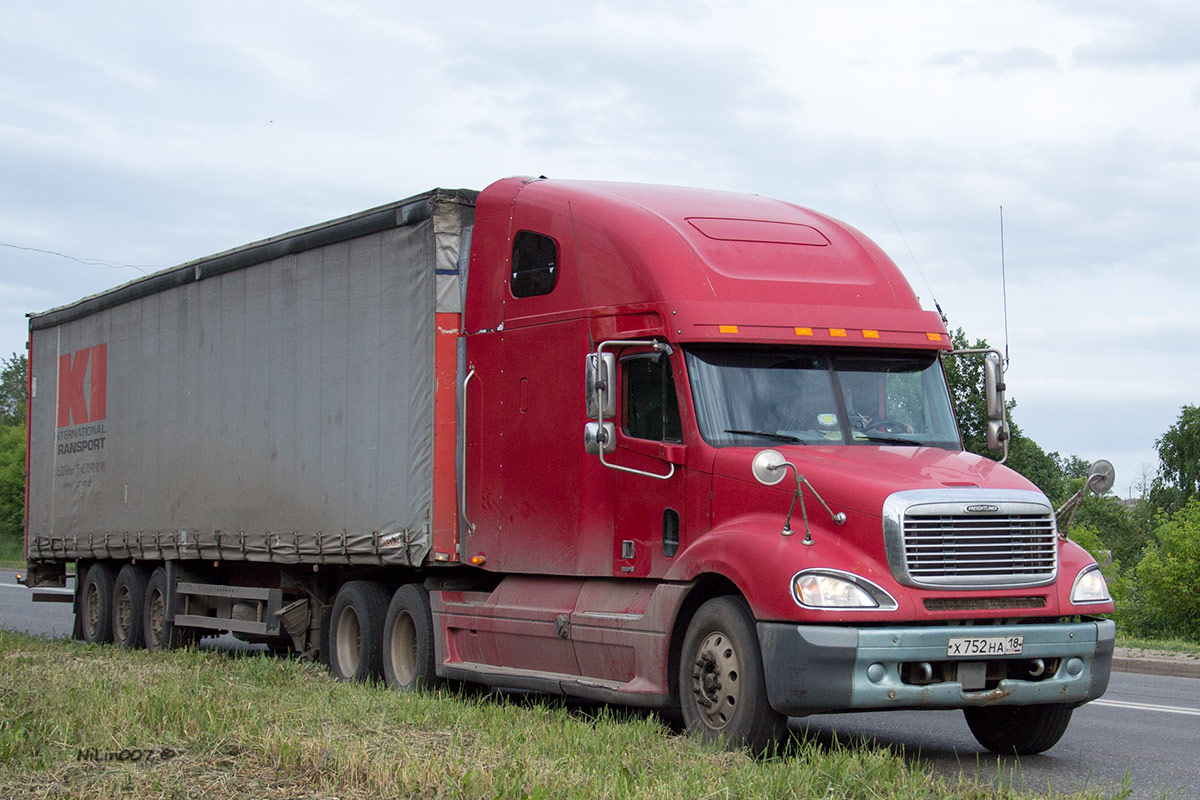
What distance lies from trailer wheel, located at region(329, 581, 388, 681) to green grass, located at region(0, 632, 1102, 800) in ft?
7.06

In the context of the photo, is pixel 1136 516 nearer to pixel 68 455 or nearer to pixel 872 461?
pixel 68 455

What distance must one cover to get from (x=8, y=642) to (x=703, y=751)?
1063 centimetres

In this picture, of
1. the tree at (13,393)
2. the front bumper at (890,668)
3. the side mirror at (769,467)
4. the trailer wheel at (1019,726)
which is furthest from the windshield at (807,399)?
the tree at (13,393)

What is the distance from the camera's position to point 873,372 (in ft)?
32.9

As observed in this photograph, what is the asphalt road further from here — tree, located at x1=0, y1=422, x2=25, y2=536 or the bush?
tree, located at x1=0, y1=422, x2=25, y2=536

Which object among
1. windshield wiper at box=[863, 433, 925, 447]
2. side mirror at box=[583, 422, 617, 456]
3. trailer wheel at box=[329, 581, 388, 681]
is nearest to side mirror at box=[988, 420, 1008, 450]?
windshield wiper at box=[863, 433, 925, 447]

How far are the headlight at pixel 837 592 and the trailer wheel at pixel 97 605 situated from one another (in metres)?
12.2

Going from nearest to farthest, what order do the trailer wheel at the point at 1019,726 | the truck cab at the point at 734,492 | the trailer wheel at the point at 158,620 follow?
the truck cab at the point at 734,492
the trailer wheel at the point at 1019,726
the trailer wheel at the point at 158,620

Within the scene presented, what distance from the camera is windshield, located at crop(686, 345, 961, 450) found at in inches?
379

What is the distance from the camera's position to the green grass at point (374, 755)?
7070 mm

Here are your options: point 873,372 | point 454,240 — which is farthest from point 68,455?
point 873,372

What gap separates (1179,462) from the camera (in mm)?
67750

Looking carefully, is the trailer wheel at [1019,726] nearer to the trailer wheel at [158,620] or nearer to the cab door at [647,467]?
the cab door at [647,467]

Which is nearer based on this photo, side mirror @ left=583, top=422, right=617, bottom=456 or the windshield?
the windshield
